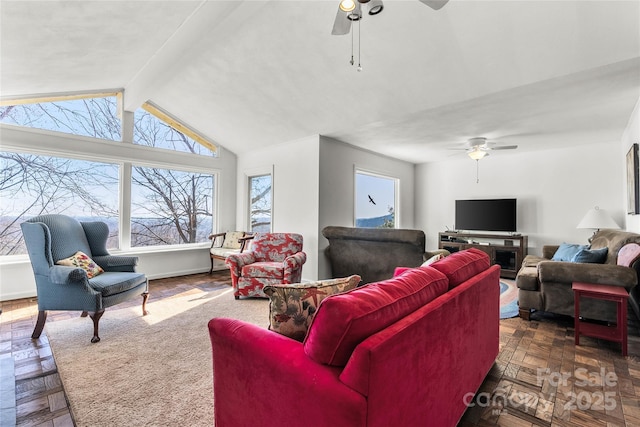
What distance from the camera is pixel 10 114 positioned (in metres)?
3.91

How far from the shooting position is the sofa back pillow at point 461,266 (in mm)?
1606

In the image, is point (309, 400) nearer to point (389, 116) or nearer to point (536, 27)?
point (536, 27)

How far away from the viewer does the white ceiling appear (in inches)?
92.5

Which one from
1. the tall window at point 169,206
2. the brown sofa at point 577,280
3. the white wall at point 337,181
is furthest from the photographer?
the tall window at point 169,206

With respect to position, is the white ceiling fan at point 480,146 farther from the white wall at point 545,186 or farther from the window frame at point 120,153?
the window frame at point 120,153

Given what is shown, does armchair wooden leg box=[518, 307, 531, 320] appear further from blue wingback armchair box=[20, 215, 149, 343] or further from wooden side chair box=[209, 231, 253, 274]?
blue wingback armchair box=[20, 215, 149, 343]

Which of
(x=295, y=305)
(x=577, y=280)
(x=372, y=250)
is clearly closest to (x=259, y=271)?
(x=372, y=250)

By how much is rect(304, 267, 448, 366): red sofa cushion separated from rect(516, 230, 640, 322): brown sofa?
2.56 meters

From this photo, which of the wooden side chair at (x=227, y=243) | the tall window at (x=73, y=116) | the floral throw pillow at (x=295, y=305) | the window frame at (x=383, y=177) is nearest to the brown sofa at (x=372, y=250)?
the window frame at (x=383, y=177)

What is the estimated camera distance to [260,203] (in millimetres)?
5824

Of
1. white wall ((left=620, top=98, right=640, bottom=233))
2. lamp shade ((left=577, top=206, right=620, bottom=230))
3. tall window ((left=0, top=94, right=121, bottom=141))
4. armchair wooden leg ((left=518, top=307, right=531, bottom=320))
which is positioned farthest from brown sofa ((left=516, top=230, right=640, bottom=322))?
tall window ((left=0, top=94, right=121, bottom=141))

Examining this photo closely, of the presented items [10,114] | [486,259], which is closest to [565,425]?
[486,259]

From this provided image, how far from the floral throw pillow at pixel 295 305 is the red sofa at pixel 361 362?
9 centimetres

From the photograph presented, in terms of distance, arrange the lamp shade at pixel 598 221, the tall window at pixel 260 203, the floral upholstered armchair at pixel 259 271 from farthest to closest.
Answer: the tall window at pixel 260 203, the lamp shade at pixel 598 221, the floral upholstered armchair at pixel 259 271
